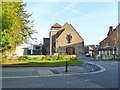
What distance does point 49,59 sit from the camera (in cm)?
4575

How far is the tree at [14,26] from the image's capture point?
26844 millimetres

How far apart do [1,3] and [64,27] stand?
184ft

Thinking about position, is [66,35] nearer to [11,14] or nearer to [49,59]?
[49,59]

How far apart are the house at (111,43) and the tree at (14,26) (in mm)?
32236

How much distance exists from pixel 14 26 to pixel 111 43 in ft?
175

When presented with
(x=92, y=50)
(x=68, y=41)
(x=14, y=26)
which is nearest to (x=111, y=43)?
(x=92, y=50)

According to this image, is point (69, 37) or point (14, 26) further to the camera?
point (69, 37)

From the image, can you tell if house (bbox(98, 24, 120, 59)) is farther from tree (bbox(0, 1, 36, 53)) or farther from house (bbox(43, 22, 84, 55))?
tree (bbox(0, 1, 36, 53))

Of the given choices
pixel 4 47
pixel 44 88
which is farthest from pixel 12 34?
pixel 44 88

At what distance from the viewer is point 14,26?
1580 inches

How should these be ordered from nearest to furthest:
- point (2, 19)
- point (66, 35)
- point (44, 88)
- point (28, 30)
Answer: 1. point (44, 88)
2. point (2, 19)
3. point (28, 30)
4. point (66, 35)

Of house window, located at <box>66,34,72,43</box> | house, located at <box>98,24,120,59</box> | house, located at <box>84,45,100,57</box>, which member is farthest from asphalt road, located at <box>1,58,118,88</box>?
house, located at <box>84,45,100,57</box>

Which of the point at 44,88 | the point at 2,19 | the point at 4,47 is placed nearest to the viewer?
the point at 44,88

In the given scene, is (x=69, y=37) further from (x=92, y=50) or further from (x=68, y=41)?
(x=92, y=50)
